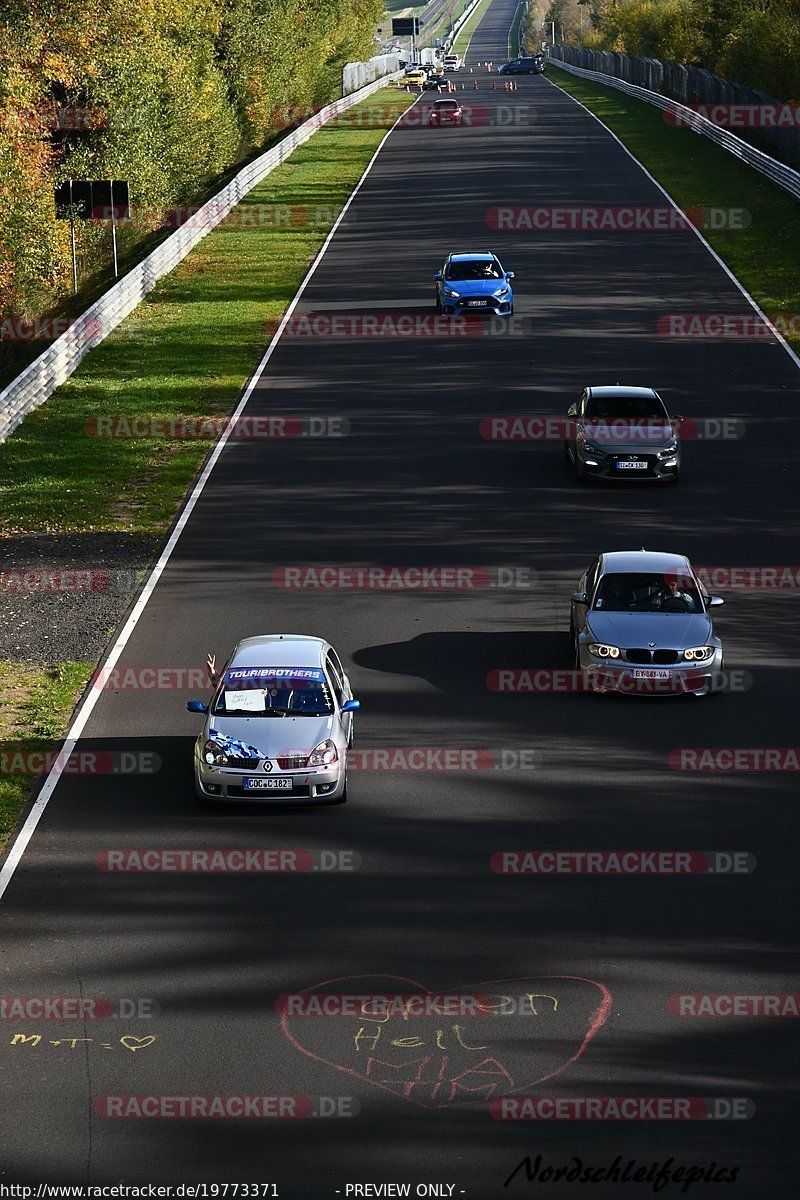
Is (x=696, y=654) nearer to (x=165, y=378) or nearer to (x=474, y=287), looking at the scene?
(x=165, y=378)

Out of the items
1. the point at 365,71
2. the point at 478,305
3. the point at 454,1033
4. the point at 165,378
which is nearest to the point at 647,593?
the point at 454,1033

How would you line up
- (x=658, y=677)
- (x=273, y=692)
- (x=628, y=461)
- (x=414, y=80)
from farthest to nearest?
1. (x=414, y=80)
2. (x=628, y=461)
3. (x=658, y=677)
4. (x=273, y=692)

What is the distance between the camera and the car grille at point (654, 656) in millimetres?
19266

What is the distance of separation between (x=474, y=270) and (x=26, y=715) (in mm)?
25949

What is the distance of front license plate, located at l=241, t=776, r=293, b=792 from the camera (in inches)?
636

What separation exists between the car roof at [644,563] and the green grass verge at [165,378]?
9.16m

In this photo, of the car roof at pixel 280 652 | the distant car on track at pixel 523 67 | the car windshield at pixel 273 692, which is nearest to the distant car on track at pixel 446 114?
the distant car on track at pixel 523 67

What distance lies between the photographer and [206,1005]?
12688 mm

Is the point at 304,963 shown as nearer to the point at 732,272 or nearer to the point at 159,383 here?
the point at 159,383

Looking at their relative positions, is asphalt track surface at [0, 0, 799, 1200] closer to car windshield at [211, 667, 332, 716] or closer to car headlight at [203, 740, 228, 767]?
car headlight at [203, 740, 228, 767]

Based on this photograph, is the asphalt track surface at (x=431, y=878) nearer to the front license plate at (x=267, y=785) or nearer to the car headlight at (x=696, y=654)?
the front license plate at (x=267, y=785)

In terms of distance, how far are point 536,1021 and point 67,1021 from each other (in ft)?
12.3

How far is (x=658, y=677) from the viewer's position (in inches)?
756

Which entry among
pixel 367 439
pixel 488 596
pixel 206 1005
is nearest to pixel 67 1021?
pixel 206 1005
